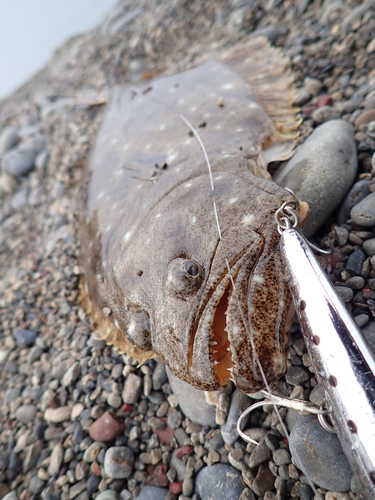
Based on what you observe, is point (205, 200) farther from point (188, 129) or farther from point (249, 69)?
point (249, 69)

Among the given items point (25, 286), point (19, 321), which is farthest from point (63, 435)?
point (25, 286)

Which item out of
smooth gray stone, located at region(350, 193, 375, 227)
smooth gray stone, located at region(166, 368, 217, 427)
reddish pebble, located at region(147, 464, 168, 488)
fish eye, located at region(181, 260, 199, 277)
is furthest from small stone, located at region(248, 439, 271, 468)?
smooth gray stone, located at region(350, 193, 375, 227)

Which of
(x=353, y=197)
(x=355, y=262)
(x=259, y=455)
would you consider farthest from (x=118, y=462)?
(x=353, y=197)

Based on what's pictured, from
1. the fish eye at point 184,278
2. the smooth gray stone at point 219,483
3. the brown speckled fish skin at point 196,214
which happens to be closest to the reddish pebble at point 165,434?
the smooth gray stone at point 219,483

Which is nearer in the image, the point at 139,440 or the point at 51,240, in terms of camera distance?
the point at 139,440

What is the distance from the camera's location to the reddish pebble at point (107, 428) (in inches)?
95.3

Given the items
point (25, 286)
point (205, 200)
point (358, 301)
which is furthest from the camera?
point (25, 286)

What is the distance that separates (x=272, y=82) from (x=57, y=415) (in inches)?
151

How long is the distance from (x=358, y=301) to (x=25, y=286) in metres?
3.73

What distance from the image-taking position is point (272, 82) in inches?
137

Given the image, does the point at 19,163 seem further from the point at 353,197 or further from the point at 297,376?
the point at 297,376

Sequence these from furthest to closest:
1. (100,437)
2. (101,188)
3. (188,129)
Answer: (101,188)
(188,129)
(100,437)

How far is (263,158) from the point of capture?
8.47 ft

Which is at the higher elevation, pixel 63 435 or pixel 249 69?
pixel 249 69
